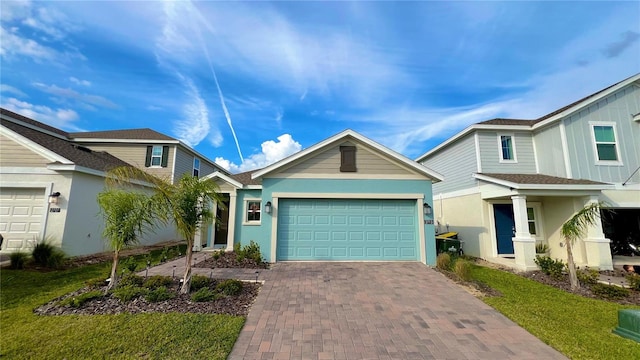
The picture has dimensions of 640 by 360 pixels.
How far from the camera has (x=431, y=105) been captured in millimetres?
14742

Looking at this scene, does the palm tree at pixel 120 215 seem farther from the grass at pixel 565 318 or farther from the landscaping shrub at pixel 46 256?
the grass at pixel 565 318

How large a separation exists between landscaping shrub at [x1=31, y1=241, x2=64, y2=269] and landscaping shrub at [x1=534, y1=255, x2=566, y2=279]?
1585 centimetres

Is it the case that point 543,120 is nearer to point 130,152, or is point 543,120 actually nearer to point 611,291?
point 611,291

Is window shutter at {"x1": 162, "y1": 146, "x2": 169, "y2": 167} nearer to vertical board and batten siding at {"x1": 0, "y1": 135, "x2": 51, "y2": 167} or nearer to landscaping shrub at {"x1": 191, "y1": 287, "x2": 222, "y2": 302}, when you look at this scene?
vertical board and batten siding at {"x1": 0, "y1": 135, "x2": 51, "y2": 167}

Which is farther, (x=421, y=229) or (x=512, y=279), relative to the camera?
(x=421, y=229)

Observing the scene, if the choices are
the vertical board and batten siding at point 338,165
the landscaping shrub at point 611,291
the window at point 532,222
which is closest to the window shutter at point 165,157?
the vertical board and batten siding at point 338,165

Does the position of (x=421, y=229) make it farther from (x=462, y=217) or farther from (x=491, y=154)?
(x=491, y=154)

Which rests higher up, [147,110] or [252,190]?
[147,110]

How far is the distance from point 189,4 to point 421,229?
11302 mm

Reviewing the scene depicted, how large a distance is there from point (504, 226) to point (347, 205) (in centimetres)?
722

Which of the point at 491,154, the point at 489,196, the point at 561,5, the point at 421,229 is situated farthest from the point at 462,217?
the point at 561,5

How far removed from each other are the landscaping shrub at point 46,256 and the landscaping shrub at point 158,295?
5345 mm

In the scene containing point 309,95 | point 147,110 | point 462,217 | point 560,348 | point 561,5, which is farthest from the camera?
point 309,95

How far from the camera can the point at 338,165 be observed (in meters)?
9.70
